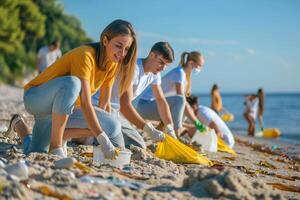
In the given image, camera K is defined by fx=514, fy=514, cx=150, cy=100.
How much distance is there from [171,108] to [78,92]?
304 cm

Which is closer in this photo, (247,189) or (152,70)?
(247,189)

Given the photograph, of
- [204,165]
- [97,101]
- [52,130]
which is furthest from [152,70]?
[52,130]

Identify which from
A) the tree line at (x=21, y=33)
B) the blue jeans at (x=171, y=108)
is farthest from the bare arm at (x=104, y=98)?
the tree line at (x=21, y=33)

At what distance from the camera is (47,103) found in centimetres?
421

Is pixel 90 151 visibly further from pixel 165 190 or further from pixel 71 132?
pixel 165 190

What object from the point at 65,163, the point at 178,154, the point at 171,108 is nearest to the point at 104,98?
the point at 178,154

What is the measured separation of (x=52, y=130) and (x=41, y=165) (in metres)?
0.60

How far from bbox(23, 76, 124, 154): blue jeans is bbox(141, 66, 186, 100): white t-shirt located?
2456 millimetres

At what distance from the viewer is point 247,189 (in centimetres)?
332

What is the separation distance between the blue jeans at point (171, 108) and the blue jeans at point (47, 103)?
225 cm

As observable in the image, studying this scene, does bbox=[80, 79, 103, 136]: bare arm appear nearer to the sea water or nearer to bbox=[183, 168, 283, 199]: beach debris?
bbox=[183, 168, 283, 199]: beach debris

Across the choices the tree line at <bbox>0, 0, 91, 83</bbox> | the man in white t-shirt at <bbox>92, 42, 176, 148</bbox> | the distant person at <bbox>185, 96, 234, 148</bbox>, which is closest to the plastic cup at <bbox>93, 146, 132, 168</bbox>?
the man in white t-shirt at <bbox>92, 42, 176, 148</bbox>

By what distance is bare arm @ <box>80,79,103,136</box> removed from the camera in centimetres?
414

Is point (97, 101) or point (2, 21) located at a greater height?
point (2, 21)
